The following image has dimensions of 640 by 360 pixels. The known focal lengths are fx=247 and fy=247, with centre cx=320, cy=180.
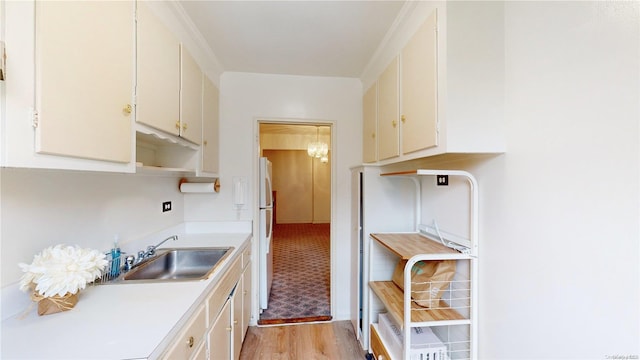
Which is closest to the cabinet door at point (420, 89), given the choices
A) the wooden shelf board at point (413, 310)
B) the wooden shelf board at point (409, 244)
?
the wooden shelf board at point (409, 244)

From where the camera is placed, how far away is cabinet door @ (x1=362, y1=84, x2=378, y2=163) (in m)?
2.13

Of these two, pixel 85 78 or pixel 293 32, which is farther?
pixel 293 32

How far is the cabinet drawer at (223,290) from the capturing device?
1252mm

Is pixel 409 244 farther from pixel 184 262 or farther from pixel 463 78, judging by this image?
pixel 184 262

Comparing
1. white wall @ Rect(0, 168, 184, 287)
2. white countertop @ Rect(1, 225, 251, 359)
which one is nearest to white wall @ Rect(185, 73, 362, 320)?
white wall @ Rect(0, 168, 184, 287)

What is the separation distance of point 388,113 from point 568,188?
110cm

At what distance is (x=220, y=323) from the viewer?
1375 mm

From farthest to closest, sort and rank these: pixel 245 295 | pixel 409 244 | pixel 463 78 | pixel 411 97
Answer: pixel 245 295 < pixel 409 244 < pixel 411 97 < pixel 463 78

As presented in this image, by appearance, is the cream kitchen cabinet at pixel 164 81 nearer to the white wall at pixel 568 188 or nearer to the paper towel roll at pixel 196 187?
the paper towel roll at pixel 196 187

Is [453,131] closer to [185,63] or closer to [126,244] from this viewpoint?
[185,63]

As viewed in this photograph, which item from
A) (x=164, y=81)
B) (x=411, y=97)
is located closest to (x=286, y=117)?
(x=164, y=81)

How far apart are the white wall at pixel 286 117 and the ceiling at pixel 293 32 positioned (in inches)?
7.2

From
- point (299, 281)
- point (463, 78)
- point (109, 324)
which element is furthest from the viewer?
point (299, 281)

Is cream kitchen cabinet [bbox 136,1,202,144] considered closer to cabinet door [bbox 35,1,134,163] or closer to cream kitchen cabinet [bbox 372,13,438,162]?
cabinet door [bbox 35,1,134,163]
